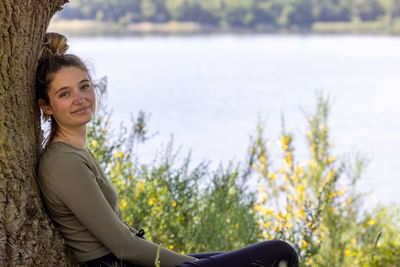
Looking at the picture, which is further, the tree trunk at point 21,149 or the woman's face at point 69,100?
the woman's face at point 69,100

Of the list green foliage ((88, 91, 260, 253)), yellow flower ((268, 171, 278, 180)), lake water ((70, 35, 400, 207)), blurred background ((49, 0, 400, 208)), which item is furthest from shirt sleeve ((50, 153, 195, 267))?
yellow flower ((268, 171, 278, 180))

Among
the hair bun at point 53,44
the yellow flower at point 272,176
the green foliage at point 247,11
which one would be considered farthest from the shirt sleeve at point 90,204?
the green foliage at point 247,11

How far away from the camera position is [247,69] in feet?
69.2

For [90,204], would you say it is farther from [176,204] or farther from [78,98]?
[176,204]

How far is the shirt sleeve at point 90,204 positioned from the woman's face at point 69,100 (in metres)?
0.18

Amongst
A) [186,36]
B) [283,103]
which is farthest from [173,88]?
[186,36]

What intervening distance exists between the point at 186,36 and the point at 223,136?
19.5m

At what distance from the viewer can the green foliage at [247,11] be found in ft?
84.5

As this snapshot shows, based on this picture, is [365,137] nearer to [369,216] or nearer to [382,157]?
[382,157]

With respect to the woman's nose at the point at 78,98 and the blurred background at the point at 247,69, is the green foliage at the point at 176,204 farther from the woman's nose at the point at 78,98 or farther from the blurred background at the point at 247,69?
the woman's nose at the point at 78,98

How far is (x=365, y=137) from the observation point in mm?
10875

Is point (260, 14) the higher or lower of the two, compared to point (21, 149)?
higher

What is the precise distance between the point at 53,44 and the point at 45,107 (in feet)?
0.77

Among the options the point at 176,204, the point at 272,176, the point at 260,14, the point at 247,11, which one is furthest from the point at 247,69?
the point at 176,204
